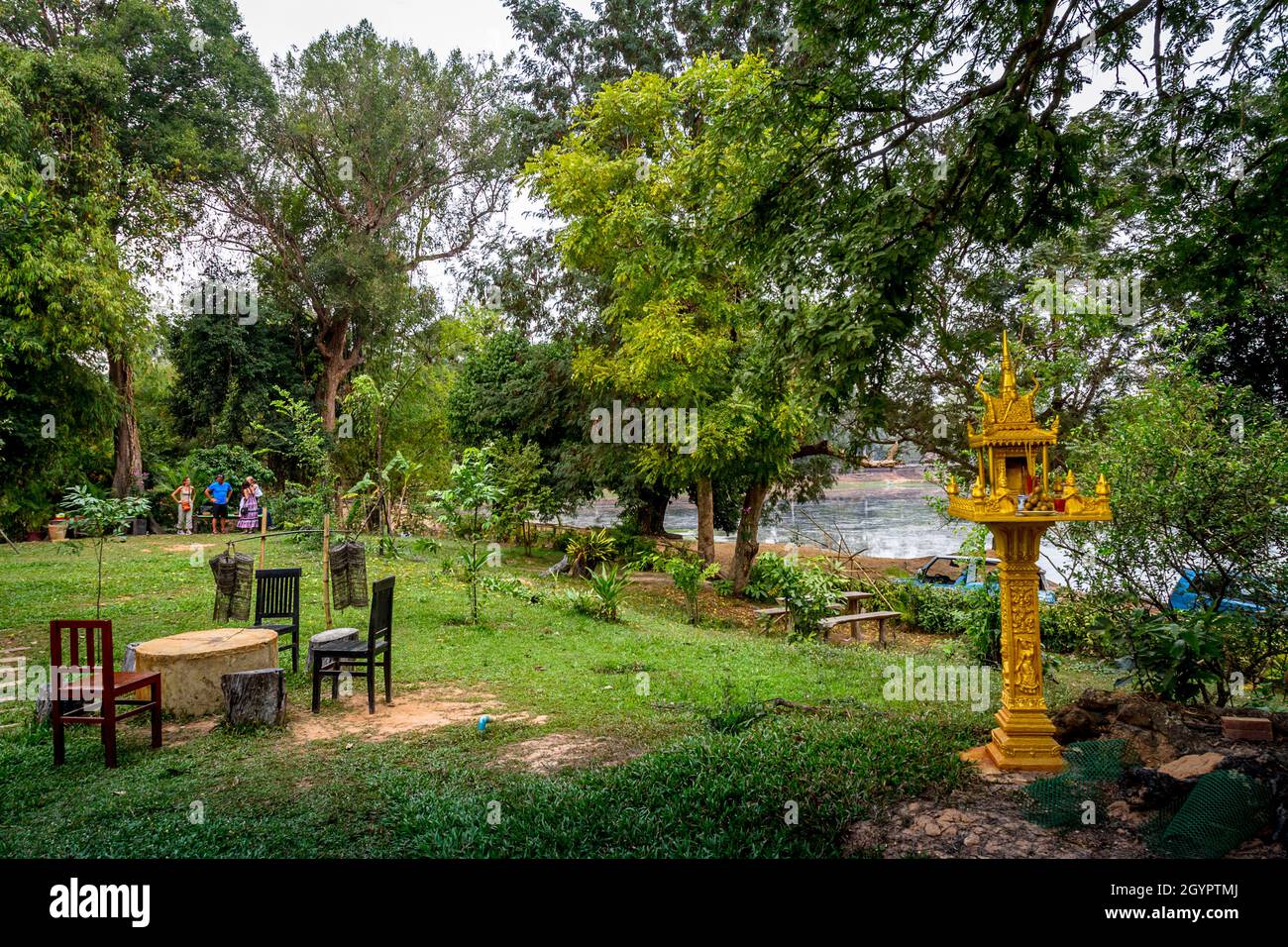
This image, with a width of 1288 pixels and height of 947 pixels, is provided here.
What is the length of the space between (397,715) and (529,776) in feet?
7.20

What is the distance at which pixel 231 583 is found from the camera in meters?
8.88

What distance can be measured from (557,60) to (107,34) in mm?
10982

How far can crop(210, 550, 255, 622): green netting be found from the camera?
8.84 m

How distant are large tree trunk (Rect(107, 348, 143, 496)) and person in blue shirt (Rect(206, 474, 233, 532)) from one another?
2.13 metres

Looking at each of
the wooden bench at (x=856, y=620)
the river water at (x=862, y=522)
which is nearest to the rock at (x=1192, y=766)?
the river water at (x=862, y=522)

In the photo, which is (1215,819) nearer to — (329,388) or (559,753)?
(559,753)

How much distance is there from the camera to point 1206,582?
729cm

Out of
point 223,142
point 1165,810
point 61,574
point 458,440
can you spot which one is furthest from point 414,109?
point 1165,810

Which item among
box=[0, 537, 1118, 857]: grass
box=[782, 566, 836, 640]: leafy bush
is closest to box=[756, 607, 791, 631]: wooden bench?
box=[782, 566, 836, 640]: leafy bush

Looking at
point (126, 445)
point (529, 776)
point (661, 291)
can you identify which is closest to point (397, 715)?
point (529, 776)

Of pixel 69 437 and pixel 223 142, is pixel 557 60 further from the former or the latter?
pixel 69 437

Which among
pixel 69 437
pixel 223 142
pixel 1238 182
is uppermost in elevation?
pixel 223 142

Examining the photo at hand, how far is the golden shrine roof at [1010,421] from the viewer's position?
5.23m

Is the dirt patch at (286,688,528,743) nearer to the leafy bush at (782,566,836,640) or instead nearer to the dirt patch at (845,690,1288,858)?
the dirt patch at (845,690,1288,858)
